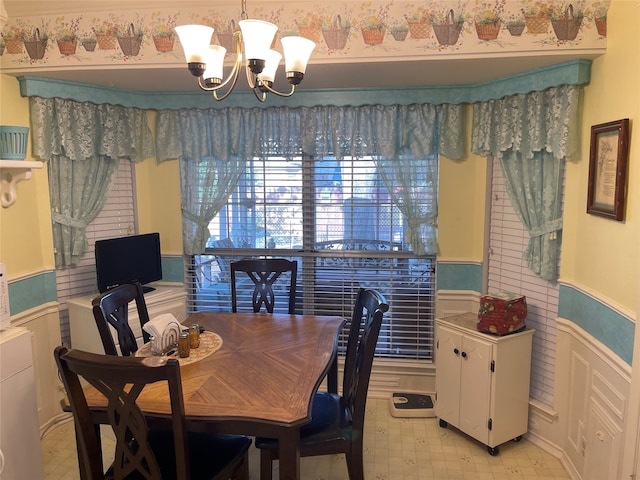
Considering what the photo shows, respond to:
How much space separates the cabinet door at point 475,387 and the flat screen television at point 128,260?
2.23 m

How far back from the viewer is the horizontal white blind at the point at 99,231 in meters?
3.35

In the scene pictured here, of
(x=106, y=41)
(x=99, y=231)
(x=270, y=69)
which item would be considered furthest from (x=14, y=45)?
(x=270, y=69)

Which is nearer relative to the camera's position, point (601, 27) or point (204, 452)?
point (204, 452)

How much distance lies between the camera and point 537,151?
2.90 meters

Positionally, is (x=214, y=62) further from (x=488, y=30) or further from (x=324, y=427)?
(x=324, y=427)

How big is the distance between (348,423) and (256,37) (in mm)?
1744

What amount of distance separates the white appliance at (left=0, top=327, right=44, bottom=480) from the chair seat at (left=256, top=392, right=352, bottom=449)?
99 cm

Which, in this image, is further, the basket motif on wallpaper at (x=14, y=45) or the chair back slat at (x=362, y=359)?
the basket motif on wallpaper at (x=14, y=45)

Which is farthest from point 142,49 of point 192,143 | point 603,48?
point 603,48

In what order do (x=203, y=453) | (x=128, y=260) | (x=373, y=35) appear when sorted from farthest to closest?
(x=128, y=260)
(x=373, y=35)
(x=203, y=453)

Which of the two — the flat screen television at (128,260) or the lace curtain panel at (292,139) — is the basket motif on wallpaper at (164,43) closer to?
the lace curtain panel at (292,139)

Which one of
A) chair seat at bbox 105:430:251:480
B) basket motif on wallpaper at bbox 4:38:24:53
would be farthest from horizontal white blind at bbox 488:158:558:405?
basket motif on wallpaper at bbox 4:38:24:53

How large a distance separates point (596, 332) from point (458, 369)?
869 millimetres

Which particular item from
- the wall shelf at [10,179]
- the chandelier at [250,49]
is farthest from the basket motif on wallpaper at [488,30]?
the wall shelf at [10,179]
